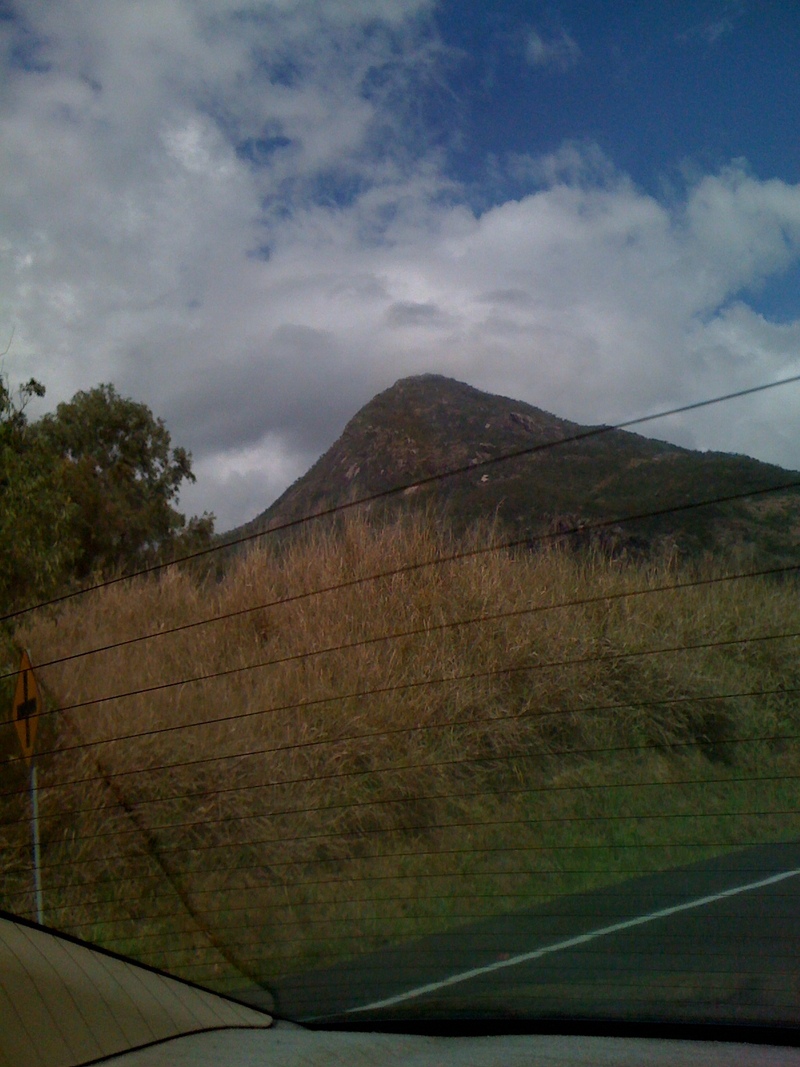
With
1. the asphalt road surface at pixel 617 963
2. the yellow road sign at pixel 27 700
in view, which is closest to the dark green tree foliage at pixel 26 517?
the yellow road sign at pixel 27 700

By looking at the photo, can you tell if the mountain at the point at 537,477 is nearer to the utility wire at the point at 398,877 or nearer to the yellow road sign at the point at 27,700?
the yellow road sign at the point at 27,700

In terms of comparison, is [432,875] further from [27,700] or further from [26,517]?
[26,517]

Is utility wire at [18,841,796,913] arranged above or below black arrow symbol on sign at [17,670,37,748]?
below

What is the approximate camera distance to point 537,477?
20.8ft

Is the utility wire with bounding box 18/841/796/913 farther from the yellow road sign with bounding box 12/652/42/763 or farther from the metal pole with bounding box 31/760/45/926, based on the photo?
the yellow road sign with bounding box 12/652/42/763

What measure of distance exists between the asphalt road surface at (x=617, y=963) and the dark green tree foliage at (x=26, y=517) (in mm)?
5081

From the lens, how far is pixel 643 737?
5.53 m

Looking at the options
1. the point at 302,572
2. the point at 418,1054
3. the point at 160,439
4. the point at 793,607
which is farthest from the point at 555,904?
the point at 160,439

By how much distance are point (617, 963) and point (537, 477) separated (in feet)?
10.3

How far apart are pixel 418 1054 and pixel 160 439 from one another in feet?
58.5

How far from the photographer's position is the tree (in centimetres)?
1733

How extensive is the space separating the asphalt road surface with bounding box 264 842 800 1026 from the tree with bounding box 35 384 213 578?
1264cm

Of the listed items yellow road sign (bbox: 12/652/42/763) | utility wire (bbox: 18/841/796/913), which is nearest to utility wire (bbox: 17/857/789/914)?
utility wire (bbox: 18/841/796/913)

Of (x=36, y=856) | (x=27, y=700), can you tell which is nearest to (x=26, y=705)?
(x=27, y=700)
